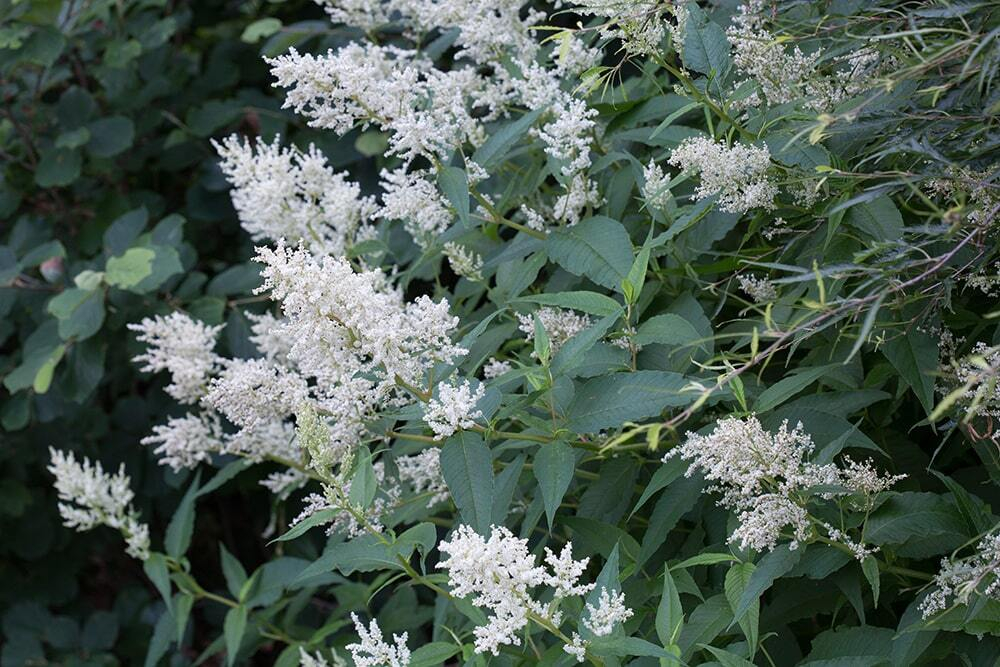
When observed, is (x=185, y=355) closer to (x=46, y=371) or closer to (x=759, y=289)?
(x=46, y=371)

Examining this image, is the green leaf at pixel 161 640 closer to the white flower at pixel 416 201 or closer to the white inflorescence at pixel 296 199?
the white inflorescence at pixel 296 199

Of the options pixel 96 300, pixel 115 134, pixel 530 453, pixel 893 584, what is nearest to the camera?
pixel 893 584

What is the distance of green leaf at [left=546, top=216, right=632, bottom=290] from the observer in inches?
86.8

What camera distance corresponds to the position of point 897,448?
2.26 meters

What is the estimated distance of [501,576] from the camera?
1666 mm

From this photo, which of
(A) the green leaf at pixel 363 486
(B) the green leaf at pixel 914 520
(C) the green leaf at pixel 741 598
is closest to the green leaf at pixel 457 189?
(A) the green leaf at pixel 363 486

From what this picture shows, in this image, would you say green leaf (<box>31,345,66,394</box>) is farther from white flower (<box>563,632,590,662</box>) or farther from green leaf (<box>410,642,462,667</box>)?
white flower (<box>563,632,590,662</box>)

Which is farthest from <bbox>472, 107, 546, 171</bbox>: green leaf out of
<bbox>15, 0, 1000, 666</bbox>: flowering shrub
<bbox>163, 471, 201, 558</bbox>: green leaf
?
<bbox>163, 471, 201, 558</bbox>: green leaf

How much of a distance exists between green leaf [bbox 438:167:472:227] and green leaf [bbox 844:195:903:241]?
2.45ft

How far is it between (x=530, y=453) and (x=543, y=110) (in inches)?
29.6

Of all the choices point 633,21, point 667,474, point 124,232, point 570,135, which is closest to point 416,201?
point 570,135

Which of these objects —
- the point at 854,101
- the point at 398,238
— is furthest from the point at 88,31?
the point at 854,101

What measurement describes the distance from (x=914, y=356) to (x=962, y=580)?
15.5 inches

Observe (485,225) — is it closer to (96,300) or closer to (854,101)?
(854,101)
